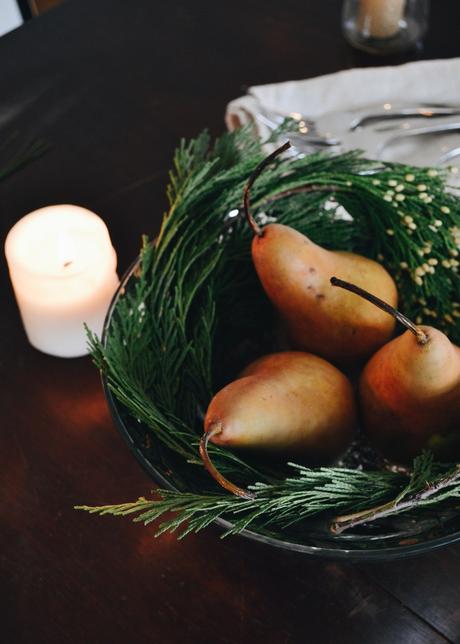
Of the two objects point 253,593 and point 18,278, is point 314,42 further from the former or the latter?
point 253,593

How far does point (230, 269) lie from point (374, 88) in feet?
1.08

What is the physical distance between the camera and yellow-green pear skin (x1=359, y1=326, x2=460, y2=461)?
0.39 metres

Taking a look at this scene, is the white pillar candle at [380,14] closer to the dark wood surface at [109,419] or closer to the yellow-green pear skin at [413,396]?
the dark wood surface at [109,419]

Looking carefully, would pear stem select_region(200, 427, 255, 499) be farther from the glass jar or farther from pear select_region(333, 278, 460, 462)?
the glass jar

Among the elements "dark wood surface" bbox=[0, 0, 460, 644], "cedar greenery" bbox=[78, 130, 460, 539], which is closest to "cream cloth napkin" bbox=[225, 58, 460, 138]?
"dark wood surface" bbox=[0, 0, 460, 644]

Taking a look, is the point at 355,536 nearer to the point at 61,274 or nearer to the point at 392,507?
the point at 392,507

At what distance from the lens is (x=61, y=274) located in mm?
538

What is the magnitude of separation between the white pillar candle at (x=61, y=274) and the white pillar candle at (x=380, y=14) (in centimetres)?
37

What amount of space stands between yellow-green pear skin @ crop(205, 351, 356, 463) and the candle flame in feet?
0.57

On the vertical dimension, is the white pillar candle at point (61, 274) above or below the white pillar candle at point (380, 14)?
below

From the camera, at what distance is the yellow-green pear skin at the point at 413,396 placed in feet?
1.29

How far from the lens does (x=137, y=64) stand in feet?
2.62

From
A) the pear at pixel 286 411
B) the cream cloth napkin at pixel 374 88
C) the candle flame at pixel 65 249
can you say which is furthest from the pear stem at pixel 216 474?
the cream cloth napkin at pixel 374 88

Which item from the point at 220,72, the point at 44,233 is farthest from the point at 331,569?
the point at 220,72
